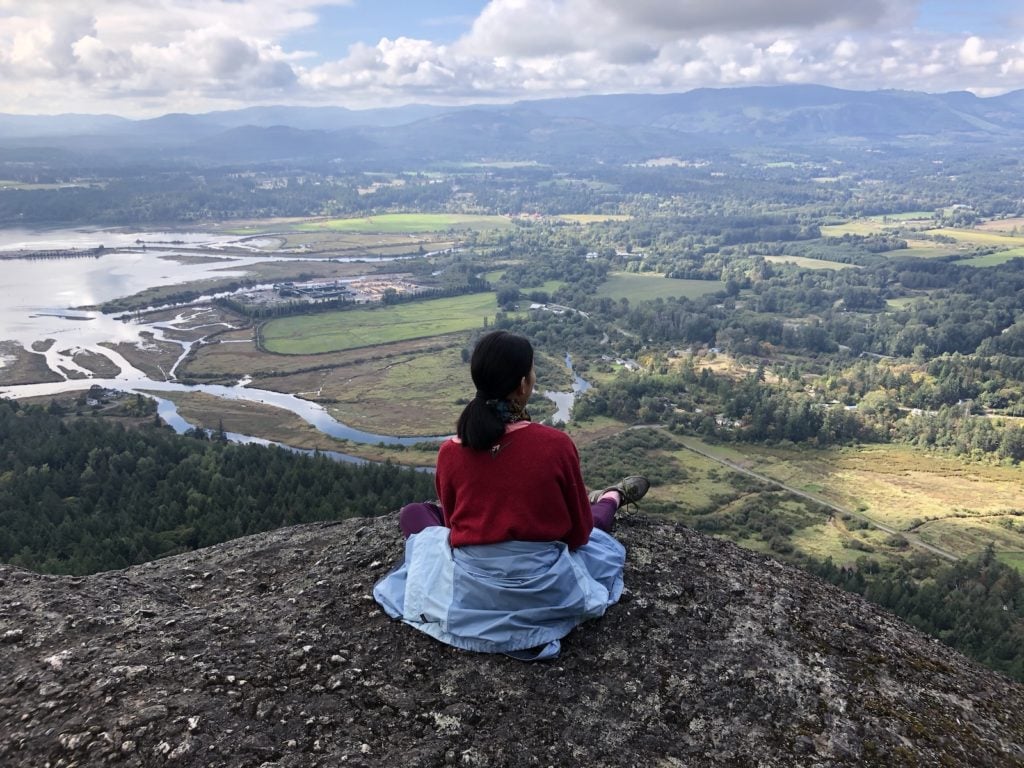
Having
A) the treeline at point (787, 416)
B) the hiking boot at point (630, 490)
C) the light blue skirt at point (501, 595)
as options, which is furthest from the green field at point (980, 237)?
the light blue skirt at point (501, 595)

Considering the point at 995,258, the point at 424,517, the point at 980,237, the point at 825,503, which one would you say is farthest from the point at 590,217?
the point at 424,517

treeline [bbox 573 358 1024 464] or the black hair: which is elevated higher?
the black hair

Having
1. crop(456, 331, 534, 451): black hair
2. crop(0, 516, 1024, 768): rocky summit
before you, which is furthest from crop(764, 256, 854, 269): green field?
crop(456, 331, 534, 451): black hair

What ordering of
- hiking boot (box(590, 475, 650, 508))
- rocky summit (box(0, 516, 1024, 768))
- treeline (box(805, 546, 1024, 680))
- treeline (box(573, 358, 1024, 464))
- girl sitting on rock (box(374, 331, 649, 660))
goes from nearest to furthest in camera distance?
rocky summit (box(0, 516, 1024, 768)) < girl sitting on rock (box(374, 331, 649, 660)) < hiking boot (box(590, 475, 650, 508)) < treeline (box(805, 546, 1024, 680)) < treeline (box(573, 358, 1024, 464))

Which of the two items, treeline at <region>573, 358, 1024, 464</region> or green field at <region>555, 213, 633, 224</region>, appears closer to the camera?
treeline at <region>573, 358, 1024, 464</region>

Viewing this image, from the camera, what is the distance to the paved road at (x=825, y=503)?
119 ft

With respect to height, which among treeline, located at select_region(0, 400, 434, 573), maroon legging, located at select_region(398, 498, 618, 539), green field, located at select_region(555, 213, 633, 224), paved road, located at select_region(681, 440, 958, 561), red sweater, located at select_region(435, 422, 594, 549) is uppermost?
red sweater, located at select_region(435, 422, 594, 549)

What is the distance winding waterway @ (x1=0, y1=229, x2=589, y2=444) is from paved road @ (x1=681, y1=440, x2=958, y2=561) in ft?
38.6

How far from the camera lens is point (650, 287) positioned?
106062 millimetres

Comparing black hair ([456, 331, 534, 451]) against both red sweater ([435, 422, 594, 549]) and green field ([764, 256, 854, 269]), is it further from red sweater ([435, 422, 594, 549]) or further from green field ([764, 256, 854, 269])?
green field ([764, 256, 854, 269])

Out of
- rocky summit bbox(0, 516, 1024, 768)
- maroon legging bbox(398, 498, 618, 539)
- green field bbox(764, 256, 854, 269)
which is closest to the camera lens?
rocky summit bbox(0, 516, 1024, 768)

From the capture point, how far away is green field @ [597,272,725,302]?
100m

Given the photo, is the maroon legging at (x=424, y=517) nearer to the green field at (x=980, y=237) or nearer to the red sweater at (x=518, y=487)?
the red sweater at (x=518, y=487)

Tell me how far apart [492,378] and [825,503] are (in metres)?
41.8
